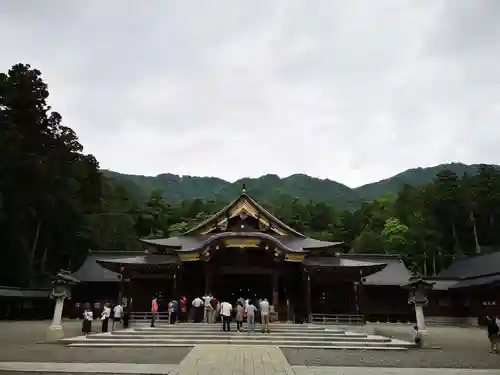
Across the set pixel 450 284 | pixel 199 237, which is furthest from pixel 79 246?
pixel 450 284

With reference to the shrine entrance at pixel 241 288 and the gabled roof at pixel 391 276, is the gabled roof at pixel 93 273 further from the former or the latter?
the gabled roof at pixel 391 276

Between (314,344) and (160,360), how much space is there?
6776 mm

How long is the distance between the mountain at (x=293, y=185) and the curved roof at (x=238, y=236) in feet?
376

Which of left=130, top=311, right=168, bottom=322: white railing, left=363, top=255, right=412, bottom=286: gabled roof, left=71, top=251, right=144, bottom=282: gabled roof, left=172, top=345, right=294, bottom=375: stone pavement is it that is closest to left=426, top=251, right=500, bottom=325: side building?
left=363, top=255, right=412, bottom=286: gabled roof

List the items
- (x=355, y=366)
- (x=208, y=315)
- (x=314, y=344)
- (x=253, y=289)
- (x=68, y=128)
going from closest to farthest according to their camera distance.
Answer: (x=355, y=366), (x=314, y=344), (x=208, y=315), (x=253, y=289), (x=68, y=128)

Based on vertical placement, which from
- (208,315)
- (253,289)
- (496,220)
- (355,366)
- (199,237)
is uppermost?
(496,220)

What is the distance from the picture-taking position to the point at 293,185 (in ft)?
546

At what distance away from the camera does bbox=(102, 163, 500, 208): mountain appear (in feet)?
503

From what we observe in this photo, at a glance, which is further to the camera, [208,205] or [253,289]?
[208,205]

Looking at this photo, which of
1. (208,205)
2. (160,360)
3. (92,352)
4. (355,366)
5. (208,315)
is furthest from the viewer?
(208,205)

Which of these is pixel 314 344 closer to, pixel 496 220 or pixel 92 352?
pixel 92 352

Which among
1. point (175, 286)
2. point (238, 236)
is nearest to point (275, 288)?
point (238, 236)

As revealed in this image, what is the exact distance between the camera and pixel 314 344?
1744 cm

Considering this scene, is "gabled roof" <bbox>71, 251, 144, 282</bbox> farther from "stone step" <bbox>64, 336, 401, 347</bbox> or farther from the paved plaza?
the paved plaza
